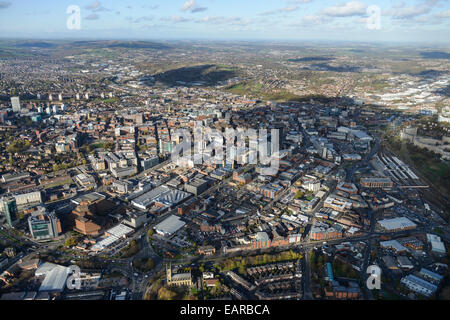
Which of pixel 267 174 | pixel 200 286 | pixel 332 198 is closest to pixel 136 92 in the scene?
pixel 267 174

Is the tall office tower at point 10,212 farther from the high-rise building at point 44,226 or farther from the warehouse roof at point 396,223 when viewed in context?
the warehouse roof at point 396,223

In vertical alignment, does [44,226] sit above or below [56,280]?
above

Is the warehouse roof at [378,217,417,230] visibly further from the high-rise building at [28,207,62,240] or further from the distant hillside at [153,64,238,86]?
the distant hillside at [153,64,238,86]

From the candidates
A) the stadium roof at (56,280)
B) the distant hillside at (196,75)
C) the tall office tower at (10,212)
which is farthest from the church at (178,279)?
the distant hillside at (196,75)

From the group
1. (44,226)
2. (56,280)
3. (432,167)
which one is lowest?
(56,280)

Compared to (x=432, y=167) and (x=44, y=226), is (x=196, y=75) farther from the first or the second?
(x=44, y=226)

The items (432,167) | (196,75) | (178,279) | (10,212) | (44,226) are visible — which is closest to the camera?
(178,279)

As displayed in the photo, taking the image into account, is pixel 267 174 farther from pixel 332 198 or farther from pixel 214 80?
pixel 214 80

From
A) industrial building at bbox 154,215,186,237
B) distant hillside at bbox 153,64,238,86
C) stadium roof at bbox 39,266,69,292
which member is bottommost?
stadium roof at bbox 39,266,69,292

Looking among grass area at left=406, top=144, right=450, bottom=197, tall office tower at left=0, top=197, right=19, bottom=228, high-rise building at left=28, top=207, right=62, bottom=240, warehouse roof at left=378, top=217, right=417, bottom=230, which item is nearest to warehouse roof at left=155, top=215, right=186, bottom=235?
high-rise building at left=28, top=207, right=62, bottom=240

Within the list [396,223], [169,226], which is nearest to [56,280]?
[169,226]
